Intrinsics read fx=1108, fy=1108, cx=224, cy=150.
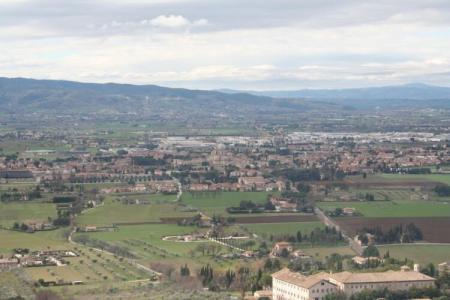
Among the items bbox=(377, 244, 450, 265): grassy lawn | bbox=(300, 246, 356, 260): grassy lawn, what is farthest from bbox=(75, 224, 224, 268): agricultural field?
bbox=(377, 244, 450, 265): grassy lawn

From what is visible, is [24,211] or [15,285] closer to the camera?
[15,285]

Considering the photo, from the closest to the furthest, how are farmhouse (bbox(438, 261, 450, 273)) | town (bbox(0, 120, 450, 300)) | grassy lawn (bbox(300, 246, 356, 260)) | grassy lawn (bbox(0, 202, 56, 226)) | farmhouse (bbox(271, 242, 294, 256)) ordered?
town (bbox(0, 120, 450, 300))
farmhouse (bbox(438, 261, 450, 273))
grassy lawn (bbox(300, 246, 356, 260))
farmhouse (bbox(271, 242, 294, 256))
grassy lawn (bbox(0, 202, 56, 226))

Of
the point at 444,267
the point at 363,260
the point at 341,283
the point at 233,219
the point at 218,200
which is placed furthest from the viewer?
the point at 218,200

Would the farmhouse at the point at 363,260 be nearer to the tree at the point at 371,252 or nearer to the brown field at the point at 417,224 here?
the tree at the point at 371,252

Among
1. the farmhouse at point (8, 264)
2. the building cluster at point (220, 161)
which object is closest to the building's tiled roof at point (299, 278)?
the farmhouse at point (8, 264)

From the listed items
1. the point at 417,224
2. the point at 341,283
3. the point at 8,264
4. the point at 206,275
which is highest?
the point at 341,283

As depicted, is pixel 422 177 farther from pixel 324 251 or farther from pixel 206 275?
pixel 206 275

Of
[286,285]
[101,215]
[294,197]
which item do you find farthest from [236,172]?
[286,285]

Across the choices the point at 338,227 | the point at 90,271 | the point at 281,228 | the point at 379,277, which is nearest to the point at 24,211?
the point at 281,228

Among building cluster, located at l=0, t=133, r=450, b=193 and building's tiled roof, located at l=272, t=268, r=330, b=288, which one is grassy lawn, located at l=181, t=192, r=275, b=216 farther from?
building's tiled roof, located at l=272, t=268, r=330, b=288
